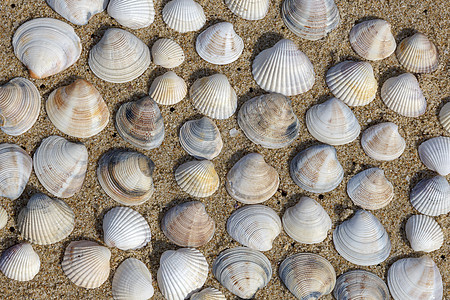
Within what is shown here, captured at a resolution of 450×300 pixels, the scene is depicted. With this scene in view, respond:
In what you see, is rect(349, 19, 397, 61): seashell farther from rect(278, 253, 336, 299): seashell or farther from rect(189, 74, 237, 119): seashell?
rect(278, 253, 336, 299): seashell

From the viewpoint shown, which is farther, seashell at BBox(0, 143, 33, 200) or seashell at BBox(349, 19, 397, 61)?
seashell at BBox(349, 19, 397, 61)

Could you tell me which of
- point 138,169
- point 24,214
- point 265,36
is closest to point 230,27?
point 265,36

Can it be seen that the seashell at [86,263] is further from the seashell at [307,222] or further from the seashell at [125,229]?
the seashell at [307,222]

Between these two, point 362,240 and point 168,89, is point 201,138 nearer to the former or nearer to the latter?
point 168,89

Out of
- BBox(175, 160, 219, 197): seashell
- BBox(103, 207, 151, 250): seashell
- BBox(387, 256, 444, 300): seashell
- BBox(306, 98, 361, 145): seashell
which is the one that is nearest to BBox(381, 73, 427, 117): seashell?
BBox(306, 98, 361, 145): seashell

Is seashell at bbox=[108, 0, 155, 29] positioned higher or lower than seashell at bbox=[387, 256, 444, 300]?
higher

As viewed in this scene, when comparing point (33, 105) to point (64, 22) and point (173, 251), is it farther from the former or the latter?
point (173, 251)

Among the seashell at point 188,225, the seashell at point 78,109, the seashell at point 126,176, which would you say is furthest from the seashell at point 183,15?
the seashell at point 188,225
